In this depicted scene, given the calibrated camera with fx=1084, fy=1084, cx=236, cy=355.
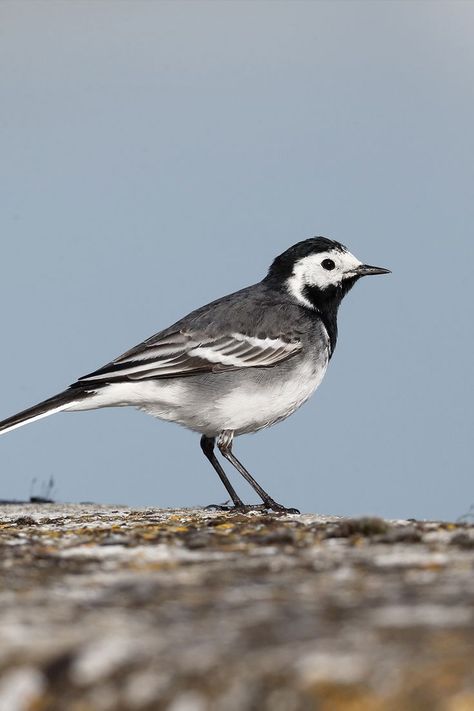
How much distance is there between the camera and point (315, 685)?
261cm

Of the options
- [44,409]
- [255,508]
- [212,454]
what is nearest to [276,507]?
[255,508]

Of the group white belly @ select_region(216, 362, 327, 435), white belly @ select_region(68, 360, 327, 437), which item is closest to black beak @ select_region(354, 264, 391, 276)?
white belly @ select_region(216, 362, 327, 435)

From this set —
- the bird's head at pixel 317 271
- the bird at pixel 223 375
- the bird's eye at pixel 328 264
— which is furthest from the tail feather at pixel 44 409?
the bird's eye at pixel 328 264

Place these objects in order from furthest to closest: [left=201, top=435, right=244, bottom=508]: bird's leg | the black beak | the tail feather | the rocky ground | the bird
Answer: the black beak, [left=201, top=435, right=244, bottom=508]: bird's leg, the bird, the tail feather, the rocky ground

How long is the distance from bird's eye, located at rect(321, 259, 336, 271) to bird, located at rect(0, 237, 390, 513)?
2.45 ft

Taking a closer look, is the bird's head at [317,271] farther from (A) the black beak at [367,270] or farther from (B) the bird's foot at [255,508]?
(B) the bird's foot at [255,508]

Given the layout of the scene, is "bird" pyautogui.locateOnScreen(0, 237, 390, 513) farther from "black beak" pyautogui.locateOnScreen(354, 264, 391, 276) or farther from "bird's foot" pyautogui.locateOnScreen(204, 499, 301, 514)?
"black beak" pyautogui.locateOnScreen(354, 264, 391, 276)

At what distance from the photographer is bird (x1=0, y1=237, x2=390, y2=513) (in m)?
9.88

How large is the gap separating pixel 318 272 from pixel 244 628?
343 inches

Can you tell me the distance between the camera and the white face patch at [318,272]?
11.5m

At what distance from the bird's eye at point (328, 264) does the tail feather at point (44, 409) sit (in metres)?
3.27

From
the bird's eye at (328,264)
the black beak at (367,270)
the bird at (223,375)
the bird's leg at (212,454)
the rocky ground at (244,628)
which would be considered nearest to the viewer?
the rocky ground at (244,628)

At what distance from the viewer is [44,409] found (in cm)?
943

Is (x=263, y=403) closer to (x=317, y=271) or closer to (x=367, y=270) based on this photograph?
(x=317, y=271)
